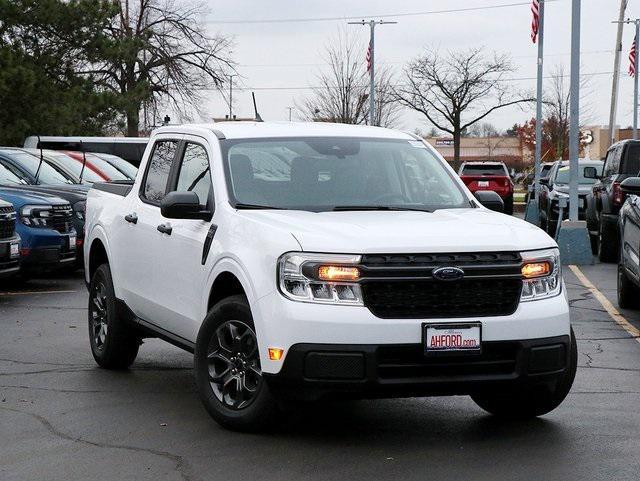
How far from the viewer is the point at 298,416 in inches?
299

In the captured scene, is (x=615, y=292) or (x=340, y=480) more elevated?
(x=340, y=480)

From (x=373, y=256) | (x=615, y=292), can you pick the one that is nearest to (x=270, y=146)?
(x=373, y=256)

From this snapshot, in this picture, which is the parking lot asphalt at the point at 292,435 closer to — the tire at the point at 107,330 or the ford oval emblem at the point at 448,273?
the tire at the point at 107,330

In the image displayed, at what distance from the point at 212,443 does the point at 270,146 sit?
211 centimetres

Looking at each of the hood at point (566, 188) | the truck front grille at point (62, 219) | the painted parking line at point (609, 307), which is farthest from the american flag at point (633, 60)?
the truck front grille at point (62, 219)

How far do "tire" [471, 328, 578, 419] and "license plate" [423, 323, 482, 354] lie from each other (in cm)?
73

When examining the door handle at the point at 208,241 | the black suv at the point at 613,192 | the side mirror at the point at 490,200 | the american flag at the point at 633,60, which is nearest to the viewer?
the door handle at the point at 208,241

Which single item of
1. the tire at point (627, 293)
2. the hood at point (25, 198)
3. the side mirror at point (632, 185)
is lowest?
the tire at point (627, 293)

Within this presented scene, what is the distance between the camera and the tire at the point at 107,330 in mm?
9242

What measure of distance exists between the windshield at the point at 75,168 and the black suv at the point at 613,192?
8087 mm

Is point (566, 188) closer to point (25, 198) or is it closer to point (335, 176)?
point (25, 198)

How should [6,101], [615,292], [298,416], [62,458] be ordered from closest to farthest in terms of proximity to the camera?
[62,458] → [298,416] → [615,292] → [6,101]

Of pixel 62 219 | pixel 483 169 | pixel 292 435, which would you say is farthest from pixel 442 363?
pixel 483 169

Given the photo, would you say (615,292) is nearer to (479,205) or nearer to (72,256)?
(72,256)
